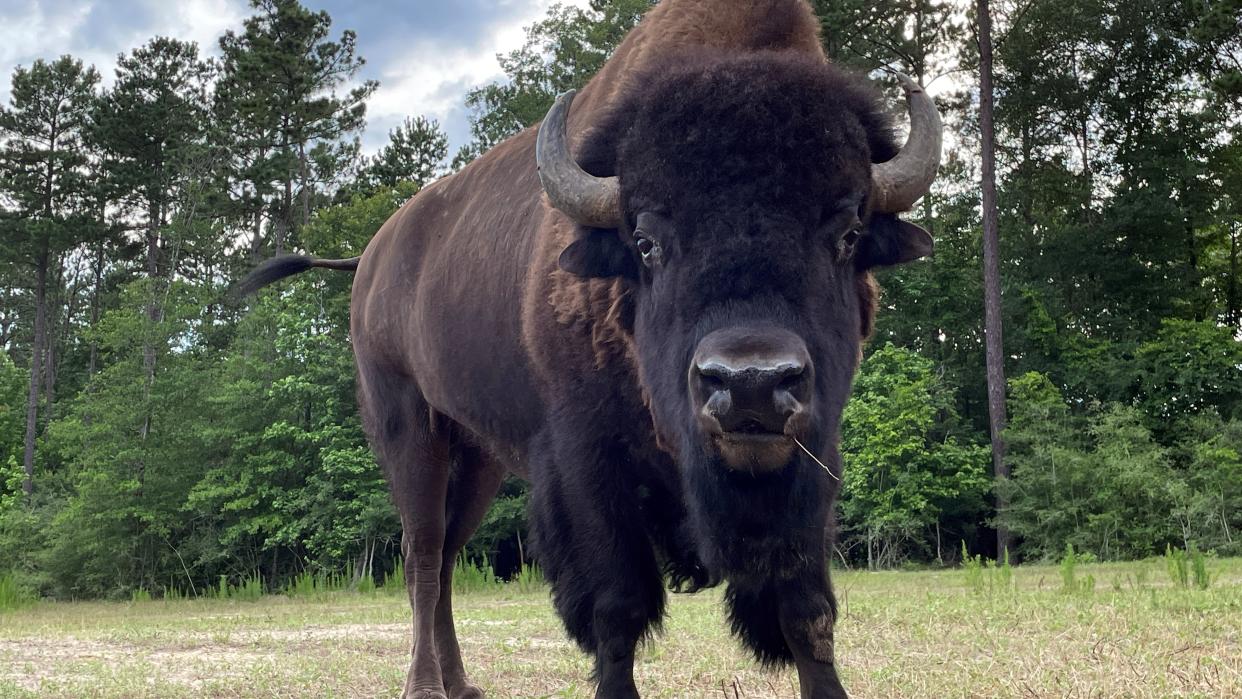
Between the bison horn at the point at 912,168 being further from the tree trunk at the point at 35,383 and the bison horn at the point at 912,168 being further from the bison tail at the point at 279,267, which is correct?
the tree trunk at the point at 35,383

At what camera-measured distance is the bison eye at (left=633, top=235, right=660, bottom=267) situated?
3.20 metres

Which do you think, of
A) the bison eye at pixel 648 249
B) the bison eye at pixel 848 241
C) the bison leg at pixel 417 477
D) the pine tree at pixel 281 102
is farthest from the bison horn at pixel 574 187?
the pine tree at pixel 281 102

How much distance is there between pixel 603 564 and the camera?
350 centimetres

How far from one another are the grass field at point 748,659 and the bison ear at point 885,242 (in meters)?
1.54

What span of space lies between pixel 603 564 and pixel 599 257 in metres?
1.07

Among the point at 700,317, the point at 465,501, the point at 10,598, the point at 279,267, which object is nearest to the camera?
the point at 700,317

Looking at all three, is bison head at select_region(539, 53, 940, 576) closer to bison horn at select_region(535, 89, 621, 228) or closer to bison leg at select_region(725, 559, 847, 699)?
bison horn at select_region(535, 89, 621, 228)

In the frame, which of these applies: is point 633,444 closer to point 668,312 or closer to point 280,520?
point 668,312

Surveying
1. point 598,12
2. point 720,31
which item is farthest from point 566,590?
point 598,12

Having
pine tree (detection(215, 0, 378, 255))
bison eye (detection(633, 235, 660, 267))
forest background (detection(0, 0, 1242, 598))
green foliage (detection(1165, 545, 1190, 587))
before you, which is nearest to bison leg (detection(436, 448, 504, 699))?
bison eye (detection(633, 235, 660, 267))

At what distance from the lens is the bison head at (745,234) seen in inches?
106

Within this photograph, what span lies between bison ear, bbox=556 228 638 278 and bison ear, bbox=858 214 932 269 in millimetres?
799

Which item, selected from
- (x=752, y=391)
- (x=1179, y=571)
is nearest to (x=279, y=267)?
(x=752, y=391)

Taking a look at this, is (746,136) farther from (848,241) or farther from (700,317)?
(700,317)
